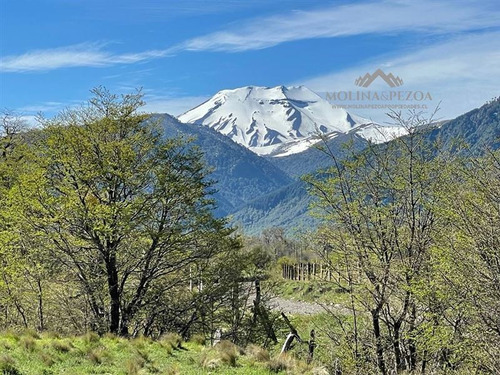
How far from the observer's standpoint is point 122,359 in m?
11.1

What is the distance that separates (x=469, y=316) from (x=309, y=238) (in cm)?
480

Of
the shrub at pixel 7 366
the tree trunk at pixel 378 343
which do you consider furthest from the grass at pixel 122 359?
the tree trunk at pixel 378 343

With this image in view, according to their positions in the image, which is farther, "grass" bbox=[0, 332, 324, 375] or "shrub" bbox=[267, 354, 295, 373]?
"shrub" bbox=[267, 354, 295, 373]

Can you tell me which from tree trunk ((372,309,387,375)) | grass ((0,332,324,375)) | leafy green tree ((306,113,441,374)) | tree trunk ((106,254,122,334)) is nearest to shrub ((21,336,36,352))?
grass ((0,332,324,375))

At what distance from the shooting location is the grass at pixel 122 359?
990 cm

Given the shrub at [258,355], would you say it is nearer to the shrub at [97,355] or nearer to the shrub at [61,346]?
the shrub at [97,355]

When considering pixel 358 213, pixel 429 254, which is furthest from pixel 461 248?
pixel 358 213

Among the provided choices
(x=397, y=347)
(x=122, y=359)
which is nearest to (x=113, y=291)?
(x=122, y=359)

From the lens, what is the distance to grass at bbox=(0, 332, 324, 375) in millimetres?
Answer: 9898

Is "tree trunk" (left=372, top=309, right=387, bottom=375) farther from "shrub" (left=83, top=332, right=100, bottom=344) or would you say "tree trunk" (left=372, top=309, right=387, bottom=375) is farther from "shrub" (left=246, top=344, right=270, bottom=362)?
"shrub" (left=83, top=332, right=100, bottom=344)

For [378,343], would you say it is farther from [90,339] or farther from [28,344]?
[28,344]

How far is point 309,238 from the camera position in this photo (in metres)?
13.8

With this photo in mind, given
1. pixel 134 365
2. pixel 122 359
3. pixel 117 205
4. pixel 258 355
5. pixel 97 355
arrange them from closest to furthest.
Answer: pixel 134 365 → pixel 97 355 → pixel 122 359 → pixel 258 355 → pixel 117 205

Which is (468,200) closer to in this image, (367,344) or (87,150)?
(367,344)
